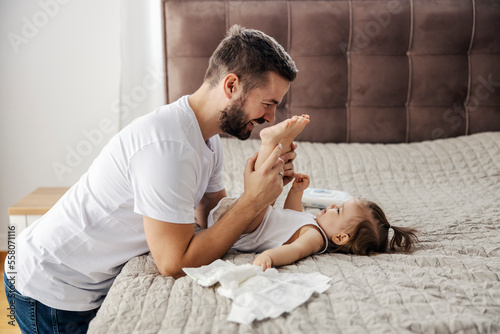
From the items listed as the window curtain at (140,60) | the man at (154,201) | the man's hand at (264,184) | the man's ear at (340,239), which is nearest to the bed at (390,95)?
the window curtain at (140,60)

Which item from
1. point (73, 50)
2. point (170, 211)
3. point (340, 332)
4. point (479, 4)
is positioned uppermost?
point (479, 4)

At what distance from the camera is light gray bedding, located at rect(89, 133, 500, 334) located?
0.93 m

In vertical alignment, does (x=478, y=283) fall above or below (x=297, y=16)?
below

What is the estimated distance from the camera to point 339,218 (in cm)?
150

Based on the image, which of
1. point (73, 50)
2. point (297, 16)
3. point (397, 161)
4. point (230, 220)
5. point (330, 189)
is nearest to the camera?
point (230, 220)

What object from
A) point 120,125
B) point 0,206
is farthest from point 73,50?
point 0,206

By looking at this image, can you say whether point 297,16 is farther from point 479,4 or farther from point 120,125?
point 120,125

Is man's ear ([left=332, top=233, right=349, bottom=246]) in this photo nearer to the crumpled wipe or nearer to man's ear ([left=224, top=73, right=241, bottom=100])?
the crumpled wipe

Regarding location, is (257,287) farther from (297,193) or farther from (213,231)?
(297,193)

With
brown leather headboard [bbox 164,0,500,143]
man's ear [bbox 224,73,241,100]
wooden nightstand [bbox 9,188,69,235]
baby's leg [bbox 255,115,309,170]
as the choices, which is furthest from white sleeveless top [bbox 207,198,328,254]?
brown leather headboard [bbox 164,0,500,143]

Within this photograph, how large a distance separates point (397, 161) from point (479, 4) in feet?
3.18

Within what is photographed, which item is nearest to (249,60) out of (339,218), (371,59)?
(339,218)

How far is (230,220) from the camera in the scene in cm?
126

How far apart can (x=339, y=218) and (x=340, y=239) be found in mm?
74
